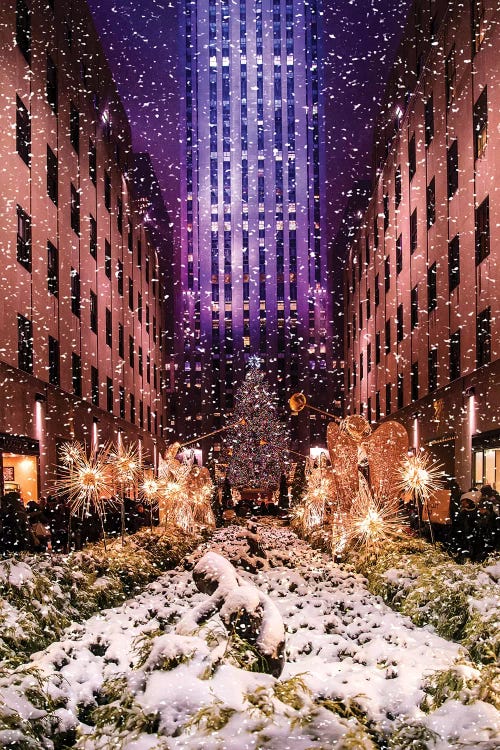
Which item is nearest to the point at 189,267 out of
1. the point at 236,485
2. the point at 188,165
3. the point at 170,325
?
the point at 170,325

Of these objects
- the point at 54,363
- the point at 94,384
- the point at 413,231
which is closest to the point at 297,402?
the point at 54,363

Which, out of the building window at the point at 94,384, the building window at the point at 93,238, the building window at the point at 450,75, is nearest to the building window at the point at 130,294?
the building window at the point at 93,238

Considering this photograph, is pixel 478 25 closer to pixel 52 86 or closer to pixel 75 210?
pixel 52 86

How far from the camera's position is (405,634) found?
8133 mm

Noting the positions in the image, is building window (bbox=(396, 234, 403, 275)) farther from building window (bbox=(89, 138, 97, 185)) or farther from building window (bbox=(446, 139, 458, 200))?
building window (bbox=(89, 138, 97, 185))

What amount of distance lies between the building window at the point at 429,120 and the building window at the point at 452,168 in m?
3.31

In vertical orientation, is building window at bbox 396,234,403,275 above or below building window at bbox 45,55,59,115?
below

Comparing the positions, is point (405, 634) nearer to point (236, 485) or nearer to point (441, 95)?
point (441, 95)

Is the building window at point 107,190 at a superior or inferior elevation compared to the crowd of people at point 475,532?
superior

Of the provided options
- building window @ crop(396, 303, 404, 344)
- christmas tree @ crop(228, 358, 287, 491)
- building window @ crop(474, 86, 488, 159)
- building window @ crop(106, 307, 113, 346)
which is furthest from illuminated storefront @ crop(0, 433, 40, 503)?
christmas tree @ crop(228, 358, 287, 491)

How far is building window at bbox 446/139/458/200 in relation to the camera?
2588cm

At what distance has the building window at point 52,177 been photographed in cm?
2506

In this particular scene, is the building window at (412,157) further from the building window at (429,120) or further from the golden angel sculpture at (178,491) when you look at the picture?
the golden angel sculpture at (178,491)

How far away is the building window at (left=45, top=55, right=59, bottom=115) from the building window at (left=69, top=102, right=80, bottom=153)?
2401 millimetres
